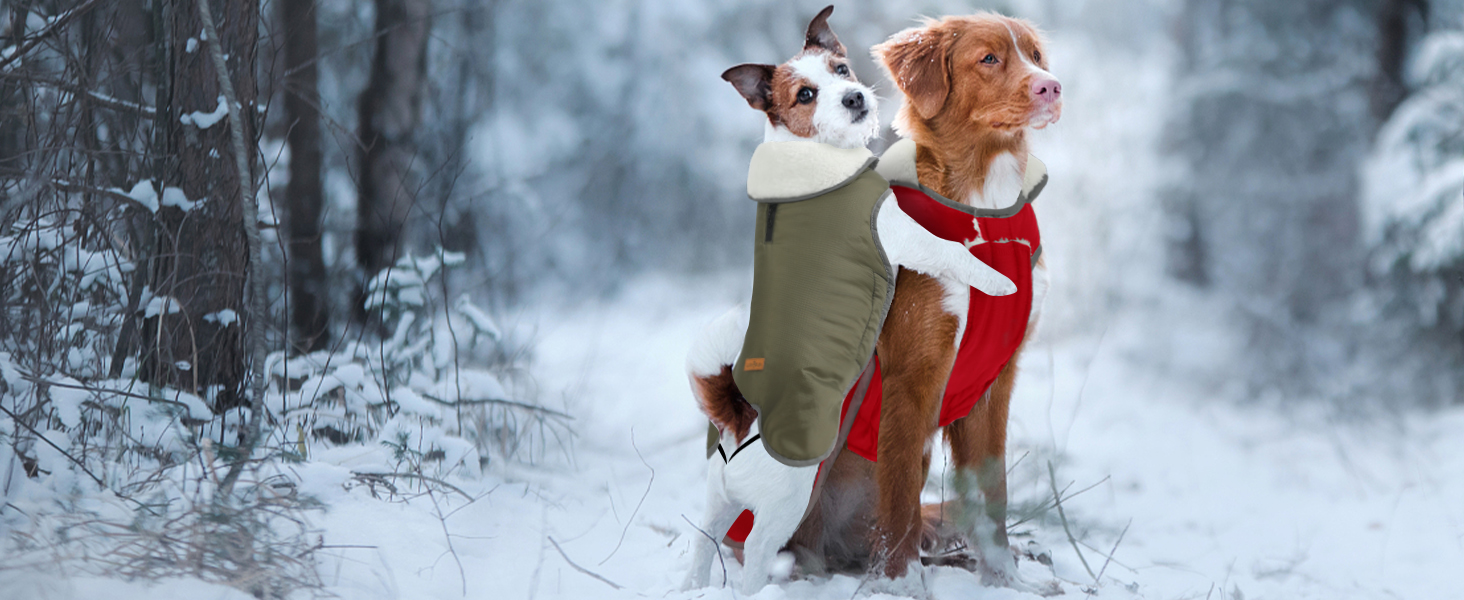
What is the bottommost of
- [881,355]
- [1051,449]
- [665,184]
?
[1051,449]

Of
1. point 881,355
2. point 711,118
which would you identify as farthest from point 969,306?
point 711,118

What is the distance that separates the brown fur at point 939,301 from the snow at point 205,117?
207cm

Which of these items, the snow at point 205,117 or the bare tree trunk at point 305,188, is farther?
the bare tree trunk at point 305,188

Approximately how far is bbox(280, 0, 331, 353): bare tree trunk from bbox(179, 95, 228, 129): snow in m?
1.40

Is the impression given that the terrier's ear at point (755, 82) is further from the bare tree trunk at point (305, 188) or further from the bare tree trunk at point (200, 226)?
the bare tree trunk at point (305, 188)

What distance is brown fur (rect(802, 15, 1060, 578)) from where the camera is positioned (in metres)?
2.18

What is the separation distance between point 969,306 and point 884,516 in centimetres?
55

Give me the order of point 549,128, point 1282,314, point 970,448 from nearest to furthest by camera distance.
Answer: point 970,448 < point 1282,314 < point 549,128

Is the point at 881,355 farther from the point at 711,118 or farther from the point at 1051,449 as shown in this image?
the point at 711,118

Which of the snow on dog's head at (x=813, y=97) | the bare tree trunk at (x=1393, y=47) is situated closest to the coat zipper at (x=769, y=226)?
the snow on dog's head at (x=813, y=97)

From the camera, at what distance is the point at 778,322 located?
6.77 ft

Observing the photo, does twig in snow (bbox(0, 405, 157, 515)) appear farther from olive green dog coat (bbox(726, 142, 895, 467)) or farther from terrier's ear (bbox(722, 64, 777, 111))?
terrier's ear (bbox(722, 64, 777, 111))

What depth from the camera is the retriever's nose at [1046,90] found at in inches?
84.2

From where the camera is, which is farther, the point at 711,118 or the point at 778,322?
the point at 711,118
